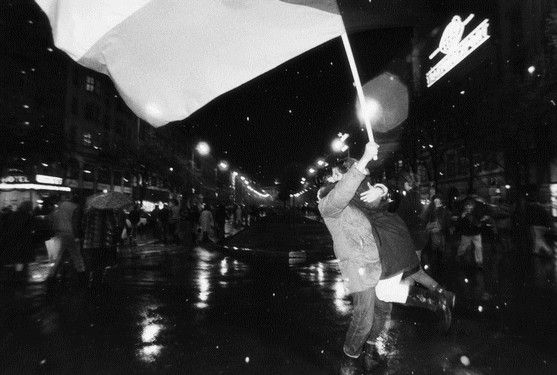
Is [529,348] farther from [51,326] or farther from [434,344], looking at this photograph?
[51,326]

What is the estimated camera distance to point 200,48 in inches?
152

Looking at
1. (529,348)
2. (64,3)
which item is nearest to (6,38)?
(64,3)

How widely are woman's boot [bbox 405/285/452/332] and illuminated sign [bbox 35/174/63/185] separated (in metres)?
34.1

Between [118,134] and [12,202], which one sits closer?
[12,202]

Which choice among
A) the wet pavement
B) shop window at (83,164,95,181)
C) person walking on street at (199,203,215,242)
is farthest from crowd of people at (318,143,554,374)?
shop window at (83,164,95,181)

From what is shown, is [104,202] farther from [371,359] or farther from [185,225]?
[185,225]

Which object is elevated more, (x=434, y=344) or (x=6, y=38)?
(x=6, y=38)

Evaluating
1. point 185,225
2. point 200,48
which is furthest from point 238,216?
point 200,48

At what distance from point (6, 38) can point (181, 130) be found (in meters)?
45.0

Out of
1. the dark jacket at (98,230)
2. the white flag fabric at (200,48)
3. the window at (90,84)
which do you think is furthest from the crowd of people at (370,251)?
the window at (90,84)

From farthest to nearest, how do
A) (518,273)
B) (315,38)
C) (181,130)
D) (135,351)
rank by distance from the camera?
1. (181,130)
2. (518,273)
3. (135,351)
4. (315,38)

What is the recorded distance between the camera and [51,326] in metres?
6.00

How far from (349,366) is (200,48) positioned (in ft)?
10.3

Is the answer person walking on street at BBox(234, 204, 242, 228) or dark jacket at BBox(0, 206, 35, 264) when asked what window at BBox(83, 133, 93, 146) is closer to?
person walking on street at BBox(234, 204, 242, 228)
